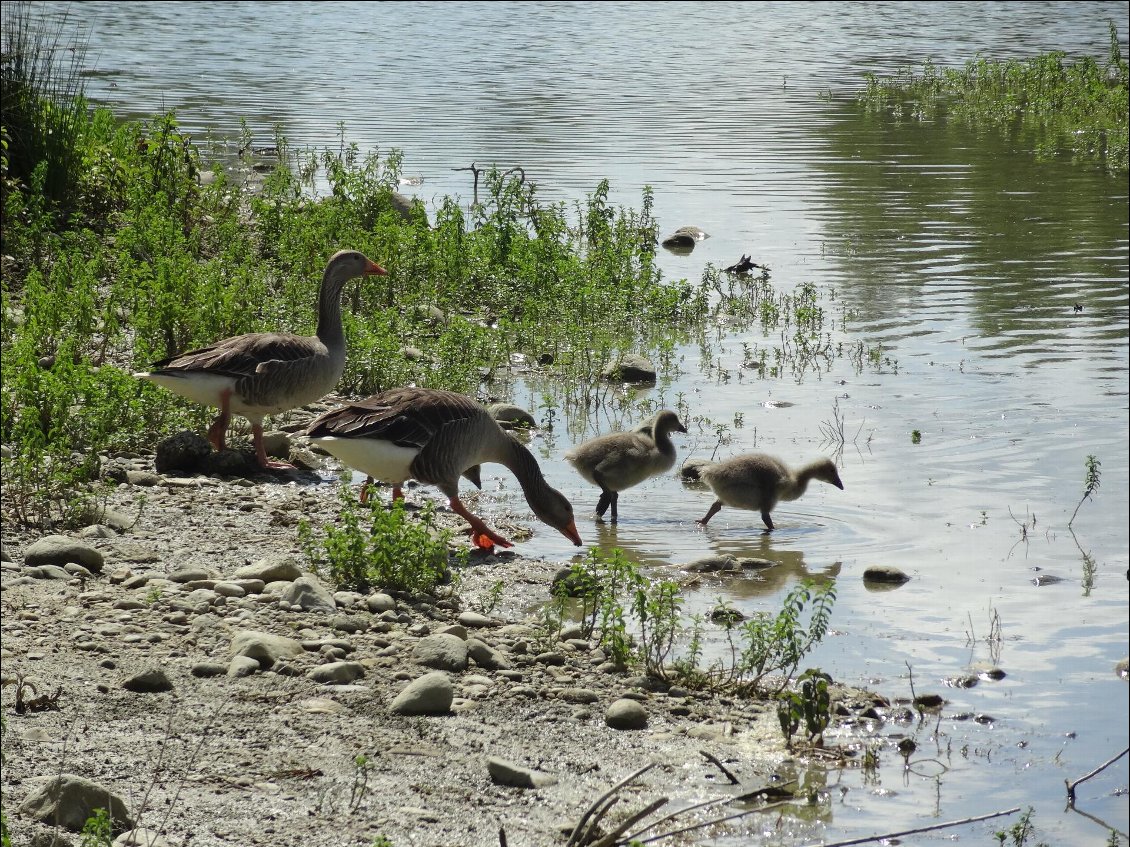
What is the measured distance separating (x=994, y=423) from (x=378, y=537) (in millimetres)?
5798

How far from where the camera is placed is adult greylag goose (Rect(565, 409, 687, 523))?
9625 mm

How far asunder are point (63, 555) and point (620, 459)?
151 inches

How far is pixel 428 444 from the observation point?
8.68 m

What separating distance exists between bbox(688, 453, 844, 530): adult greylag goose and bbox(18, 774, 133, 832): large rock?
546 cm

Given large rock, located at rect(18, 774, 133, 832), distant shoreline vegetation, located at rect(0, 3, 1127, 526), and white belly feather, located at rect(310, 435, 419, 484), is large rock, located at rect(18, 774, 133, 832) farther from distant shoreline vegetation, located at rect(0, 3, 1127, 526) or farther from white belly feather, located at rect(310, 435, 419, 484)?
distant shoreline vegetation, located at rect(0, 3, 1127, 526)

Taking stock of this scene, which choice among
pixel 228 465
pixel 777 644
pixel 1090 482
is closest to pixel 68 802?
pixel 777 644

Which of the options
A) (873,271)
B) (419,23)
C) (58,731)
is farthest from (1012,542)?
(419,23)

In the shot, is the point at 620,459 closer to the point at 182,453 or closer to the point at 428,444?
the point at 428,444

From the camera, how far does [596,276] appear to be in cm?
1453

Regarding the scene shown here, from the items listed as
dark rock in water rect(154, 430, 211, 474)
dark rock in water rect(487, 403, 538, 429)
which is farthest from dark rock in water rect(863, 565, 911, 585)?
dark rock in water rect(154, 430, 211, 474)

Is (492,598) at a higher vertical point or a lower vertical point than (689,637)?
higher

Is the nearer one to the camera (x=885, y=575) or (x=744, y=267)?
(x=885, y=575)

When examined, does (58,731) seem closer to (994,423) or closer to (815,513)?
(815,513)

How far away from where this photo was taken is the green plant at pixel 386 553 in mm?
7324
